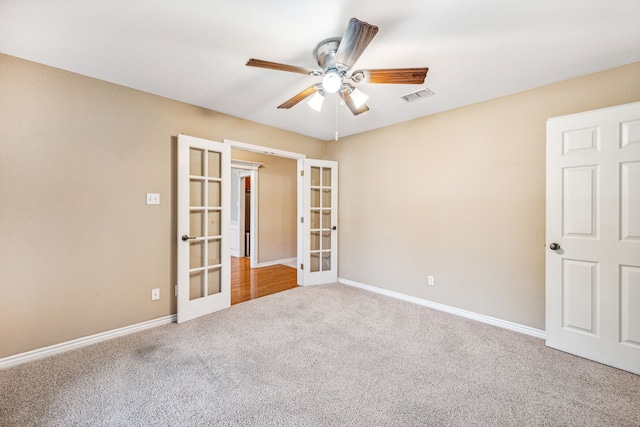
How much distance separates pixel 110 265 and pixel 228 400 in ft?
5.98

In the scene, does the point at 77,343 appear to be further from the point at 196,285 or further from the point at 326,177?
the point at 326,177

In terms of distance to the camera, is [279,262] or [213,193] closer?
[213,193]

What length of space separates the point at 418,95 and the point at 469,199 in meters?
1.34

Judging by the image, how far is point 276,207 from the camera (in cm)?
580

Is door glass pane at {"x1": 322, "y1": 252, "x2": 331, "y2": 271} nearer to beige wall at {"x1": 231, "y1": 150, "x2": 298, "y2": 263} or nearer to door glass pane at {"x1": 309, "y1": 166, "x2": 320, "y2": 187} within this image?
door glass pane at {"x1": 309, "y1": 166, "x2": 320, "y2": 187}

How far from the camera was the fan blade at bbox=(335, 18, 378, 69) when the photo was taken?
1378 millimetres

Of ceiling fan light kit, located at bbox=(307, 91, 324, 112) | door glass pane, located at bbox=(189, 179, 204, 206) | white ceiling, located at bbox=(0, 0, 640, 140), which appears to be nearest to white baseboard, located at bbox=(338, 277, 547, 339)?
white ceiling, located at bbox=(0, 0, 640, 140)

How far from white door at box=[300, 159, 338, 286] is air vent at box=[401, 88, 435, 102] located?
176 centimetres

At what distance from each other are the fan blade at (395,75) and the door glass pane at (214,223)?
2.33 m

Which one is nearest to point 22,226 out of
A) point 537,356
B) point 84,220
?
point 84,220

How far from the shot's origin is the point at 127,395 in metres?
1.72

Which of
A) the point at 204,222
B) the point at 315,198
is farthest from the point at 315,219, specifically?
the point at 204,222

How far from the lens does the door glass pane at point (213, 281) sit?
124 inches

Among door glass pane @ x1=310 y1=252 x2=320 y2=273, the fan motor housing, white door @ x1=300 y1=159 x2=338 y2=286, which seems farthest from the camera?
door glass pane @ x1=310 y1=252 x2=320 y2=273
